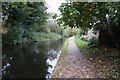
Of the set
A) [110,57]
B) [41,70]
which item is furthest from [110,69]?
[41,70]


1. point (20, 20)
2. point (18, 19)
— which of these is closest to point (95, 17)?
point (18, 19)

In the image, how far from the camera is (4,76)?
9742mm

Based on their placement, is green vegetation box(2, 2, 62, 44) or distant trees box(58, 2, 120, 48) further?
green vegetation box(2, 2, 62, 44)

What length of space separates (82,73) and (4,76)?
374 centimetres

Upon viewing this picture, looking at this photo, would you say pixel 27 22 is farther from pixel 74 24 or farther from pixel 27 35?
pixel 74 24

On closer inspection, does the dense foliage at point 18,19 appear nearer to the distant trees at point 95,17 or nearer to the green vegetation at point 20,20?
the green vegetation at point 20,20

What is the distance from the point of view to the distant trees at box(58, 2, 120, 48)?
909cm

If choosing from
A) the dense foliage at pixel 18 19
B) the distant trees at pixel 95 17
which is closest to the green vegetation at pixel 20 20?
the dense foliage at pixel 18 19

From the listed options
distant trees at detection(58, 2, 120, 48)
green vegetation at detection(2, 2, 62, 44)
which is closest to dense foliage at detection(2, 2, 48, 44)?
green vegetation at detection(2, 2, 62, 44)

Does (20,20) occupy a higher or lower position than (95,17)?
lower

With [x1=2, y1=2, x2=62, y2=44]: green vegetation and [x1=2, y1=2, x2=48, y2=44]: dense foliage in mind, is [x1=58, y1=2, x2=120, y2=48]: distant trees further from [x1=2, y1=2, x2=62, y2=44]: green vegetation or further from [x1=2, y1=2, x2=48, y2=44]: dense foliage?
[x1=2, y1=2, x2=48, y2=44]: dense foliage

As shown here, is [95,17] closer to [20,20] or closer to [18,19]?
[18,19]

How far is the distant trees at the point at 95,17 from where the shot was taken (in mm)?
9094

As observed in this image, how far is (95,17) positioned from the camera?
43.9 feet
